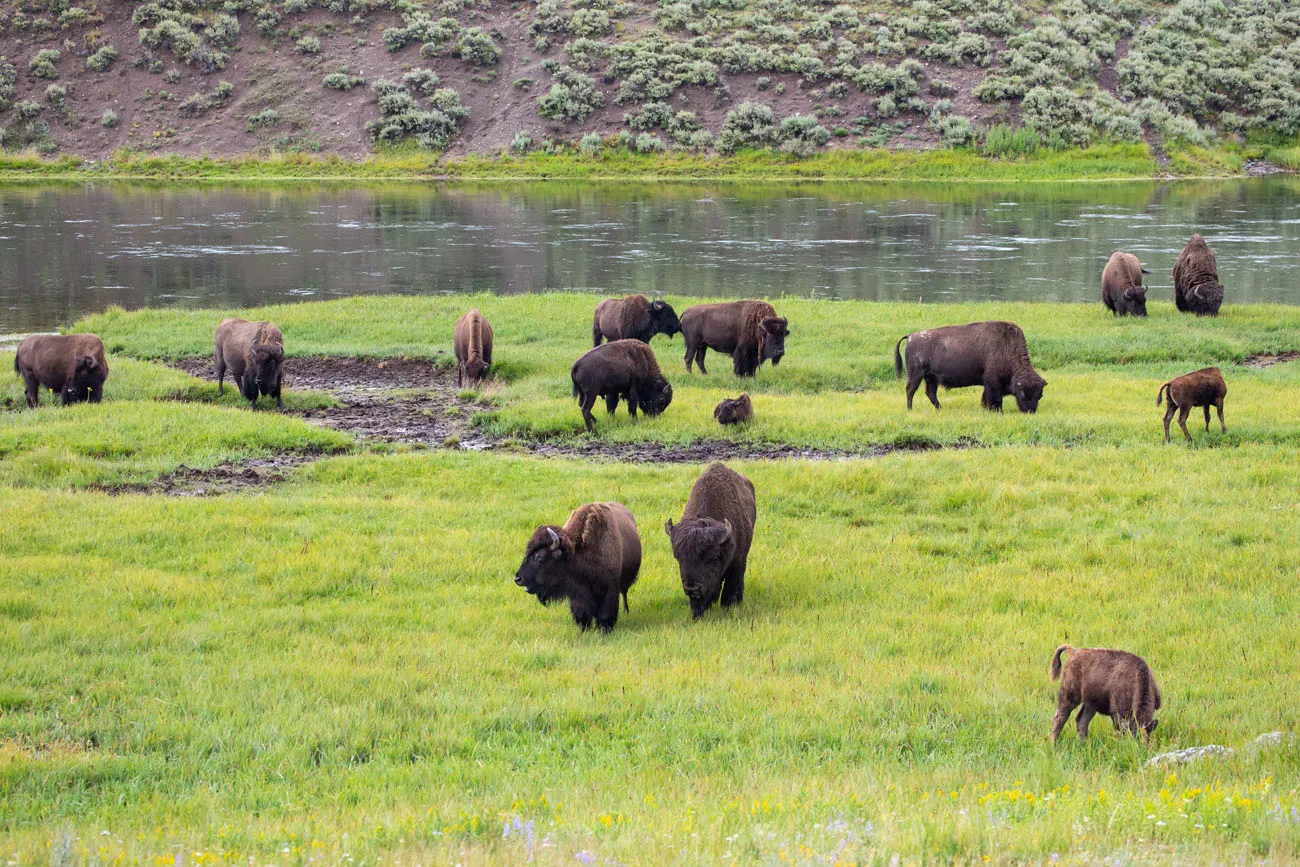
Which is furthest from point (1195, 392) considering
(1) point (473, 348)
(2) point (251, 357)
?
(2) point (251, 357)

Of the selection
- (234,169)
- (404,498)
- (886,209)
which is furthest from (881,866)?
(234,169)

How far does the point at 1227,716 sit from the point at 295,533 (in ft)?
27.7

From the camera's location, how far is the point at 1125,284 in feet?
84.4

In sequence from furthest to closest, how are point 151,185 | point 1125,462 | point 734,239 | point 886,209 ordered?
point 151,185 < point 886,209 < point 734,239 < point 1125,462

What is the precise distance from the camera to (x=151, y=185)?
66625 millimetres

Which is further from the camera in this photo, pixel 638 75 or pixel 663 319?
pixel 638 75

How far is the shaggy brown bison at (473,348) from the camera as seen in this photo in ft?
66.6

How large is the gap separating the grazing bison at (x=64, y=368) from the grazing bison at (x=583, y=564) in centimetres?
1165

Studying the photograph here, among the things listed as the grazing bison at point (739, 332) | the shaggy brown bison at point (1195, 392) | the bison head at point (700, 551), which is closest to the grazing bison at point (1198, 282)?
the grazing bison at point (739, 332)

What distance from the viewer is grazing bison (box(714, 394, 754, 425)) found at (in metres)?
17.0

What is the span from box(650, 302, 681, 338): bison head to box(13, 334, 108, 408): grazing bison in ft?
29.5

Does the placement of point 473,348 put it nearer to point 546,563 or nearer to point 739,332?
point 739,332

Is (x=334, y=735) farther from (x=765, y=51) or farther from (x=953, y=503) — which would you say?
(x=765, y=51)

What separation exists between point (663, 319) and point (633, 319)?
63 centimetres
